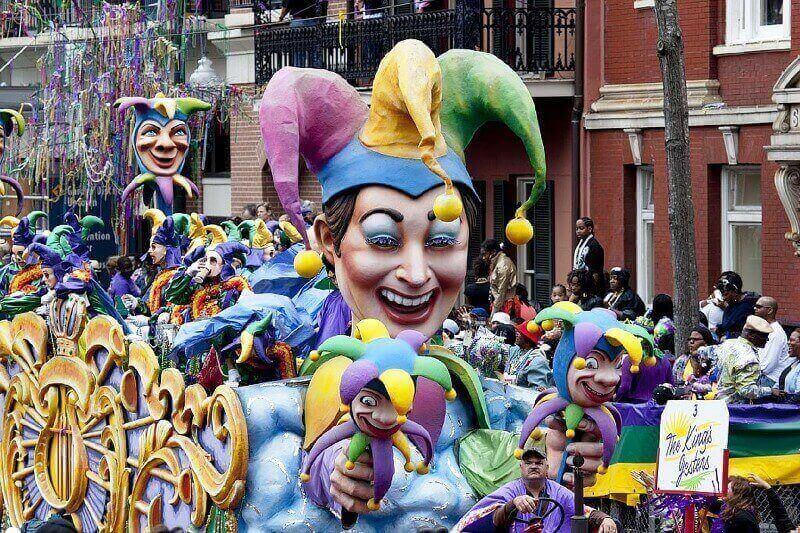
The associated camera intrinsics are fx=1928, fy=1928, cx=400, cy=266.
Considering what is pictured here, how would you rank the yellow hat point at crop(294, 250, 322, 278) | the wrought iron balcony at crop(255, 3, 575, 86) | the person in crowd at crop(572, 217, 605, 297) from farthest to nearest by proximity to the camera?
the wrought iron balcony at crop(255, 3, 575, 86) < the person in crowd at crop(572, 217, 605, 297) < the yellow hat point at crop(294, 250, 322, 278)

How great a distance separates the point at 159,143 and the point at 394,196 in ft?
17.4

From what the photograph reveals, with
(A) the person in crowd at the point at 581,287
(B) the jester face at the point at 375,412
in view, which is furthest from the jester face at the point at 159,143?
(B) the jester face at the point at 375,412

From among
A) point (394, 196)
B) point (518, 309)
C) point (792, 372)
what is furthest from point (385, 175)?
point (518, 309)

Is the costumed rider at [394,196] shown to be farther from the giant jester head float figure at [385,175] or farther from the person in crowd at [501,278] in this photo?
the person in crowd at [501,278]

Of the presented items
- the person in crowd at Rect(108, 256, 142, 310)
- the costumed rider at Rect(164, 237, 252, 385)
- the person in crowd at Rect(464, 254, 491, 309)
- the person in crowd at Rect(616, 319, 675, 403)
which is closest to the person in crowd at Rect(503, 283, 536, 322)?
the person in crowd at Rect(464, 254, 491, 309)

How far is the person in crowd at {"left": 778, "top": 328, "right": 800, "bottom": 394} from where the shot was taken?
11.7 m

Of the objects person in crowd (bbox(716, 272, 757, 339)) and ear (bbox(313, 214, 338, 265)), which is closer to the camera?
ear (bbox(313, 214, 338, 265))

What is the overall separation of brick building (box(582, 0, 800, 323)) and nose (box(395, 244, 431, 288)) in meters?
7.60

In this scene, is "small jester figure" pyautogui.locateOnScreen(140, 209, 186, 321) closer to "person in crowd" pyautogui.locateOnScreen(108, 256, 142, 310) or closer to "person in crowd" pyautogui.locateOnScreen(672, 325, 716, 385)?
"person in crowd" pyautogui.locateOnScreen(108, 256, 142, 310)

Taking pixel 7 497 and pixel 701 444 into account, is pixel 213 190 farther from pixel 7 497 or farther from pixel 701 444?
pixel 701 444

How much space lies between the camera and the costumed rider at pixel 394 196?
840 cm

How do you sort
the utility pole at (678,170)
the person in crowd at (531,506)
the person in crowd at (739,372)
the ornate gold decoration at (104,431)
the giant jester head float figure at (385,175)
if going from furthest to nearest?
1. the utility pole at (678,170)
2. the person in crowd at (739,372)
3. the ornate gold decoration at (104,431)
4. the giant jester head float figure at (385,175)
5. the person in crowd at (531,506)

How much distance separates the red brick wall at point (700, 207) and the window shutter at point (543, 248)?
4.07 feet

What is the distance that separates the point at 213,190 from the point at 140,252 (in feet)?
7.30
